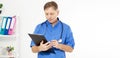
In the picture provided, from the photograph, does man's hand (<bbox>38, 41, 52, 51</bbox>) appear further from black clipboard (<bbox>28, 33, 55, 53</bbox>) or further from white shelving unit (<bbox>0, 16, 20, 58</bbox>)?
white shelving unit (<bbox>0, 16, 20, 58</bbox>)

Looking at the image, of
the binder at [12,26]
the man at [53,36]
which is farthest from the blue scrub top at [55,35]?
the binder at [12,26]

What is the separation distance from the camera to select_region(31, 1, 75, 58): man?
2.11m

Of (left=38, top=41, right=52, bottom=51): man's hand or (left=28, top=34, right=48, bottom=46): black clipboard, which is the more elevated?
(left=28, top=34, right=48, bottom=46): black clipboard

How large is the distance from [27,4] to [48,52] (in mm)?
1325

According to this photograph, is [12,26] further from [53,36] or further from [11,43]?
[53,36]

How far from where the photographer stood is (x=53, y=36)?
2.17 metres

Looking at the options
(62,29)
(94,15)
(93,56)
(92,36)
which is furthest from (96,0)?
(62,29)

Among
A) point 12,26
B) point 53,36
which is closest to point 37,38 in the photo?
point 53,36

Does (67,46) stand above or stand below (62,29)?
→ below

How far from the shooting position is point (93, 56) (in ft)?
10.7

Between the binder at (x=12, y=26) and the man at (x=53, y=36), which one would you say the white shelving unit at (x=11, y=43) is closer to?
the binder at (x=12, y=26)

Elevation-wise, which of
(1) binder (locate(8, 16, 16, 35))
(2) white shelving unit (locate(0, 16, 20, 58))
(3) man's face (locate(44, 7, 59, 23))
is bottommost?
(2) white shelving unit (locate(0, 16, 20, 58))

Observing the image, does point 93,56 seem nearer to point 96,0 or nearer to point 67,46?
point 96,0

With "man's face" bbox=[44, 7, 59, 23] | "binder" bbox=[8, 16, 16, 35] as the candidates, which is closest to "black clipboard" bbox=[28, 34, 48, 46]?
"man's face" bbox=[44, 7, 59, 23]
